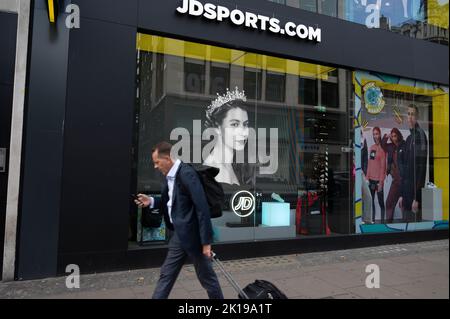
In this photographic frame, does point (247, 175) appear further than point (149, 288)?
Yes

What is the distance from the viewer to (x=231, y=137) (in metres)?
8.09

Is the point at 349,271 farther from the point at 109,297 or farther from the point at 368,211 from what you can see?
the point at 109,297

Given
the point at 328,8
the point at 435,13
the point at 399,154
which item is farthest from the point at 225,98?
the point at 435,13

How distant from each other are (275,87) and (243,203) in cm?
260

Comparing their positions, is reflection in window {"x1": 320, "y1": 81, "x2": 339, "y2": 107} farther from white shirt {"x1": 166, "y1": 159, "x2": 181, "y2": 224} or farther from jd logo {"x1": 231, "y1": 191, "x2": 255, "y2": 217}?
white shirt {"x1": 166, "y1": 159, "x2": 181, "y2": 224}

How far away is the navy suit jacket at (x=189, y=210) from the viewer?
3.76 m

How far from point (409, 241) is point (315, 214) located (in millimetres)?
2526

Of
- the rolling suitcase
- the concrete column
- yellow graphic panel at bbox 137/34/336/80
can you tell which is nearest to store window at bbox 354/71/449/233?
yellow graphic panel at bbox 137/34/336/80

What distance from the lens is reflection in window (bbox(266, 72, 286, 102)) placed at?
8227mm

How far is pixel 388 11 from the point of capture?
31.1 feet

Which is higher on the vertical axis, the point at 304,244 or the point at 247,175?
the point at 247,175

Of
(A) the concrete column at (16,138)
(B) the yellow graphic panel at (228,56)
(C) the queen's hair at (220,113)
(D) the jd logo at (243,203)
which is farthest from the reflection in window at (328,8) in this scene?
(A) the concrete column at (16,138)

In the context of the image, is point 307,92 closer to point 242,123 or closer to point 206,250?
point 242,123

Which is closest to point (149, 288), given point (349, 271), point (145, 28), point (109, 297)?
point (109, 297)
